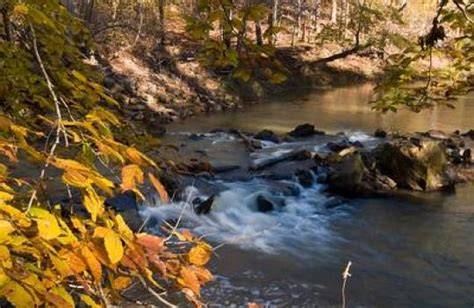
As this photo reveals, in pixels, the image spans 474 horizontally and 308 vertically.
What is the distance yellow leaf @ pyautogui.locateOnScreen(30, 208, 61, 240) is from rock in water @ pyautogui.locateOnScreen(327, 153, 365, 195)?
34.8 ft

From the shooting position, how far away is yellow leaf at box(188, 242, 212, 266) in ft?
5.54

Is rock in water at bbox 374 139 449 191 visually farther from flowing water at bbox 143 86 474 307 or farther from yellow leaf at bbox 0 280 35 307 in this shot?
yellow leaf at bbox 0 280 35 307

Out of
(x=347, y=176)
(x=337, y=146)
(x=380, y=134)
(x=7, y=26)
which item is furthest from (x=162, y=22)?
(x=7, y=26)

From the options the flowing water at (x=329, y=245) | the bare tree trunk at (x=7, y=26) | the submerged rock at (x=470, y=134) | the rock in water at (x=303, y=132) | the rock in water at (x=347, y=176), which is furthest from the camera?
the submerged rock at (x=470, y=134)

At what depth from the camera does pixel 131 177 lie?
55.1 inches

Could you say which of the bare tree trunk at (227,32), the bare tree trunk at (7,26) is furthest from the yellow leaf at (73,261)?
the bare tree trunk at (7,26)

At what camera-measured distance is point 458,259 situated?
8398 millimetres

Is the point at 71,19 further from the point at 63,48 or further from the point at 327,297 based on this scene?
the point at 327,297

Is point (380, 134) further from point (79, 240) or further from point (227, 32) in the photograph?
point (79, 240)

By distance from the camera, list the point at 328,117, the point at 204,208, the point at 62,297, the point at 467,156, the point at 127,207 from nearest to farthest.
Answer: the point at 62,297 → the point at 127,207 → the point at 204,208 → the point at 467,156 → the point at 328,117

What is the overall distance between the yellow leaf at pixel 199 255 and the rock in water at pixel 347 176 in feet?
33.0

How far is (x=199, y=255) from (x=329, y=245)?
7.47m

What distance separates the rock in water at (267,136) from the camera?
52.3ft

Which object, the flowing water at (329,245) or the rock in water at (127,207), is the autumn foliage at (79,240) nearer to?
the flowing water at (329,245)
